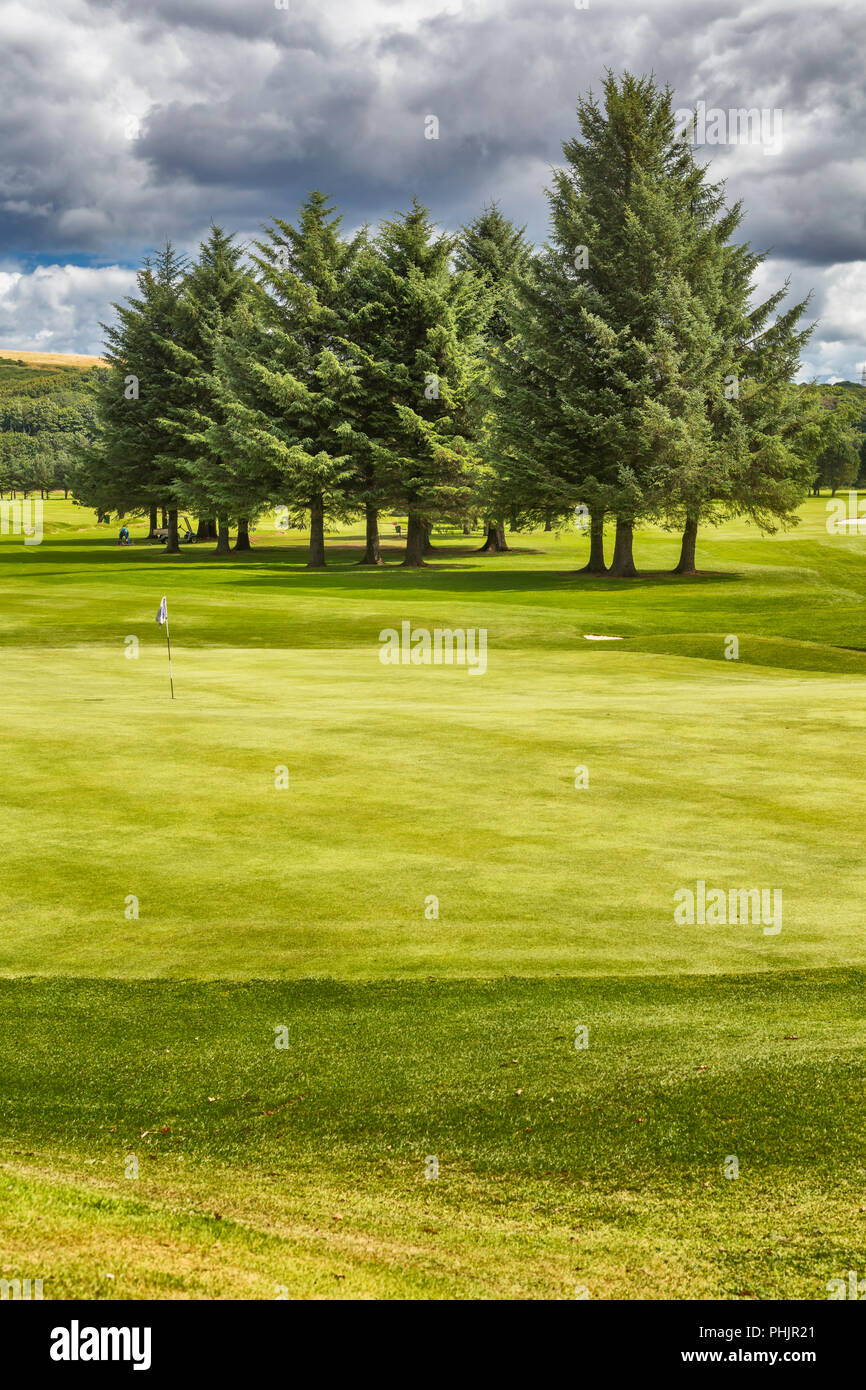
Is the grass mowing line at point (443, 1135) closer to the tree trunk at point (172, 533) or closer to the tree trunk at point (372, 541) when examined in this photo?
the tree trunk at point (372, 541)

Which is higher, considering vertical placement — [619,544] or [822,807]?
[619,544]

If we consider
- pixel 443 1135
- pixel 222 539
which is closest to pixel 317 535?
pixel 222 539

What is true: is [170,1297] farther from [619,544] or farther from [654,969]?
[619,544]

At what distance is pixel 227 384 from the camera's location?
6938 centimetres

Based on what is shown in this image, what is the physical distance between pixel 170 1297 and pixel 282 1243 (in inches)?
31.5

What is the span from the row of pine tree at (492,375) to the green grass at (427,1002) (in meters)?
34.0

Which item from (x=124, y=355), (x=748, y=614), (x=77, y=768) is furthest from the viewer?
(x=124, y=355)

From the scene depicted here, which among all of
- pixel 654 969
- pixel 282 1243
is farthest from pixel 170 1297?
pixel 654 969

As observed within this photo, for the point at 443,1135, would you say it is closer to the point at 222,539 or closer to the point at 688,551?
the point at 688,551

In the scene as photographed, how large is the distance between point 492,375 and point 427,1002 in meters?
51.1

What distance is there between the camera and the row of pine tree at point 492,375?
2012 inches

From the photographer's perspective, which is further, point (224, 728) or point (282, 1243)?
point (224, 728)

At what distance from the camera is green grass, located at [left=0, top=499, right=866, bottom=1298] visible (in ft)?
17.7

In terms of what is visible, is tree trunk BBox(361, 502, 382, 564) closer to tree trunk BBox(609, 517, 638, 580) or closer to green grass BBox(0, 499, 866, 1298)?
tree trunk BBox(609, 517, 638, 580)
